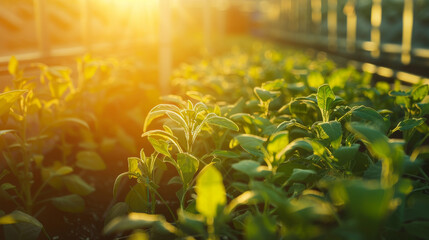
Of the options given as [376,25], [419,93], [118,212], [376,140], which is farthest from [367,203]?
[376,25]

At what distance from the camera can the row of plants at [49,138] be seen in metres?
1.26

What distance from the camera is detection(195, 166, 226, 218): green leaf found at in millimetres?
636

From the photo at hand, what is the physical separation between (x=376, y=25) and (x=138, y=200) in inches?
296

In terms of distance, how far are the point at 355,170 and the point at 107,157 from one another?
57.6 inches

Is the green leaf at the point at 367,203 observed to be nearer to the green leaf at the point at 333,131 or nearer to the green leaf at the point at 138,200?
the green leaf at the point at 333,131

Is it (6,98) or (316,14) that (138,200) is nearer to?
(6,98)

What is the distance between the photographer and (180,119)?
3.36 ft

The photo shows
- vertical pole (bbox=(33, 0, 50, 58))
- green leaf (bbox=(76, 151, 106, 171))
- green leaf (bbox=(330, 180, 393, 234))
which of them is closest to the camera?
green leaf (bbox=(330, 180, 393, 234))

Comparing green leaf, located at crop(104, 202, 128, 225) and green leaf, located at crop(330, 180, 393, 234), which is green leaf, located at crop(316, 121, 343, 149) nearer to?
green leaf, located at crop(330, 180, 393, 234)

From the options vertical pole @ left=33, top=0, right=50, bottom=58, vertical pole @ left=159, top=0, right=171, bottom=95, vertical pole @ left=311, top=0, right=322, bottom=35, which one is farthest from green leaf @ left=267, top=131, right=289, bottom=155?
vertical pole @ left=311, top=0, right=322, bottom=35

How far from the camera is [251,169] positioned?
0.74 metres

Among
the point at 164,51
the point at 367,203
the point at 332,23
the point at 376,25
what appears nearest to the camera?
the point at 367,203

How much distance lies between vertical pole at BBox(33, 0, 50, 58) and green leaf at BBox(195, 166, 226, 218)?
2.73m

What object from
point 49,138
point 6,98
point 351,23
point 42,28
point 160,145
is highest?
point 42,28
